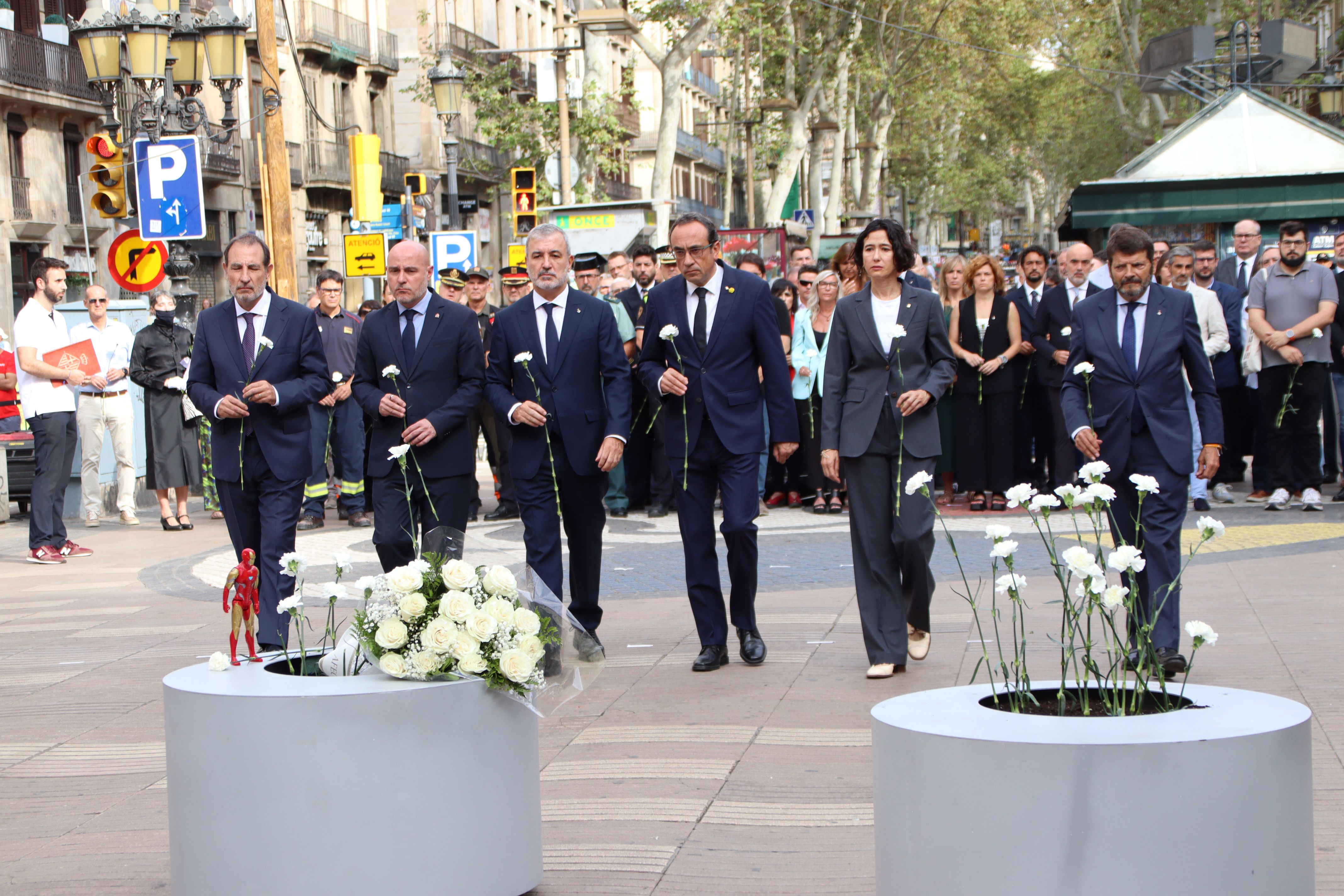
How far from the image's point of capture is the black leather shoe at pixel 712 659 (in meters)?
7.23

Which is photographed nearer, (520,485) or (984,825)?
(984,825)

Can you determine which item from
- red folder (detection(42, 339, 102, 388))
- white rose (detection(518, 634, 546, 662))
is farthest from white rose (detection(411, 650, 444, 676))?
red folder (detection(42, 339, 102, 388))

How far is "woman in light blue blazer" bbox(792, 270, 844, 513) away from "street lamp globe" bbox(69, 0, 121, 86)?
299 inches

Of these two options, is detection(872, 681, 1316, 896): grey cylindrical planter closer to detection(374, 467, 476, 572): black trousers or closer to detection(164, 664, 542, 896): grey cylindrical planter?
detection(164, 664, 542, 896): grey cylindrical planter

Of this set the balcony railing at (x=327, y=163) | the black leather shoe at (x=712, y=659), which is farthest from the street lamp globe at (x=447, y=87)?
the black leather shoe at (x=712, y=659)

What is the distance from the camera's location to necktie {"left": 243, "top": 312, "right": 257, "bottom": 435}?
732cm

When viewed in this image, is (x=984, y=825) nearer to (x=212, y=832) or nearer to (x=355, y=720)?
(x=355, y=720)

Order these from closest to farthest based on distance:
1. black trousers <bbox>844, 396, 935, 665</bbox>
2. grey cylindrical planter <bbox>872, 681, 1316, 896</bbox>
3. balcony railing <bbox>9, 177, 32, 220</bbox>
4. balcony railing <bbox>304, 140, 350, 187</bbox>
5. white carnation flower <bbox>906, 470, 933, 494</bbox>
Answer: grey cylindrical planter <bbox>872, 681, 1316, 896</bbox> < white carnation flower <bbox>906, 470, 933, 494</bbox> < black trousers <bbox>844, 396, 935, 665</bbox> < balcony railing <bbox>9, 177, 32, 220</bbox> < balcony railing <bbox>304, 140, 350, 187</bbox>

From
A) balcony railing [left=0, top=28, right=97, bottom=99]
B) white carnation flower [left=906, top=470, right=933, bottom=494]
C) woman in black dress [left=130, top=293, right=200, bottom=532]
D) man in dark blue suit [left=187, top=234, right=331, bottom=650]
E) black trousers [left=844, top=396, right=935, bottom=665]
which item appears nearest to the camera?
white carnation flower [left=906, top=470, right=933, bottom=494]

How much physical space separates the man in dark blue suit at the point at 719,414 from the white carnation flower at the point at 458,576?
10.4ft

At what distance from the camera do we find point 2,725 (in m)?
6.67

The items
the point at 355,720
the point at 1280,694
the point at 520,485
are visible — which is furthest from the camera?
the point at 520,485

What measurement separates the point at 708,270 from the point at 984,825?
4.47m

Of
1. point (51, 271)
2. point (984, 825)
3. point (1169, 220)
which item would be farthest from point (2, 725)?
point (1169, 220)
